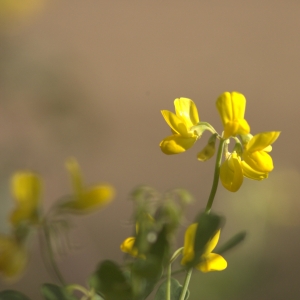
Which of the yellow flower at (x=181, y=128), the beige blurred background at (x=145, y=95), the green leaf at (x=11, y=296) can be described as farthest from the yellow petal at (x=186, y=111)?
the beige blurred background at (x=145, y=95)

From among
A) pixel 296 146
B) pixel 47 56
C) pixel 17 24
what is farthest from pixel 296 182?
pixel 17 24

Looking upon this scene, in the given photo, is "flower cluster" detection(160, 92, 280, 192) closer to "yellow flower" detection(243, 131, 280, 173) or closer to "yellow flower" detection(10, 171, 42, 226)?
"yellow flower" detection(243, 131, 280, 173)

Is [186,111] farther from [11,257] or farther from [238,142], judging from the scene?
[11,257]

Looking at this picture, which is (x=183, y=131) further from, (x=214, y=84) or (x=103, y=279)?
(x=214, y=84)

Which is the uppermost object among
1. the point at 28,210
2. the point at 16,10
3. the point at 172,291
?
the point at 16,10

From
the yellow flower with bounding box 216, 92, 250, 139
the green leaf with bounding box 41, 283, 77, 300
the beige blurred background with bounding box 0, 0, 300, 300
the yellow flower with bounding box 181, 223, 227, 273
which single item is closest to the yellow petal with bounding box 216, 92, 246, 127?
the yellow flower with bounding box 216, 92, 250, 139

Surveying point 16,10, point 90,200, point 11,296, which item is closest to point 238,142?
point 90,200

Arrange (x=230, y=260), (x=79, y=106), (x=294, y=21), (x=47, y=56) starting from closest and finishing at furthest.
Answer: (x=230, y=260)
(x=47, y=56)
(x=79, y=106)
(x=294, y=21)
